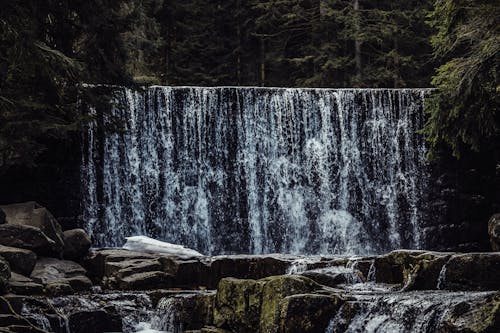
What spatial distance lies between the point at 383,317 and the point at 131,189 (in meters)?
14.9

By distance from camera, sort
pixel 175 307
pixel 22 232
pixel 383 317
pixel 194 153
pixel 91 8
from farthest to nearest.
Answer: pixel 194 153 → pixel 22 232 → pixel 175 307 → pixel 383 317 → pixel 91 8

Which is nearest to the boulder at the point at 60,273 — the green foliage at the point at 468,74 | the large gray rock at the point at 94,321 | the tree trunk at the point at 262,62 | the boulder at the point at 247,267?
the large gray rock at the point at 94,321

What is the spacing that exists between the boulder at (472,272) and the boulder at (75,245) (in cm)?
968

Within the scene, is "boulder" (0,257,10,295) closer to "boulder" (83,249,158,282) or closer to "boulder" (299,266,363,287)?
"boulder" (83,249,158,282)

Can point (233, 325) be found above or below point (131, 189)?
below

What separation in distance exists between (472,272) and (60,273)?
919 cm

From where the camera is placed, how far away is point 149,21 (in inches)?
688

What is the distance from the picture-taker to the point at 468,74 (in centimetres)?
1716

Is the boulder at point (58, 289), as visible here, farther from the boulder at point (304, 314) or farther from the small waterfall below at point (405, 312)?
the small waterfall below at point (405, 312)

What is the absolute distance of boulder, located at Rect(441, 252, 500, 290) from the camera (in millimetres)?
12016

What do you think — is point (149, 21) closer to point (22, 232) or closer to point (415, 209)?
point (22, 232)

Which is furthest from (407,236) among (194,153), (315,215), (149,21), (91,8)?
(91,8)

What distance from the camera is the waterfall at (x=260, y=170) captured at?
2469cm

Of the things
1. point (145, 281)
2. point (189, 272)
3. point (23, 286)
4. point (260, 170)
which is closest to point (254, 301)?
point (145, 281)
